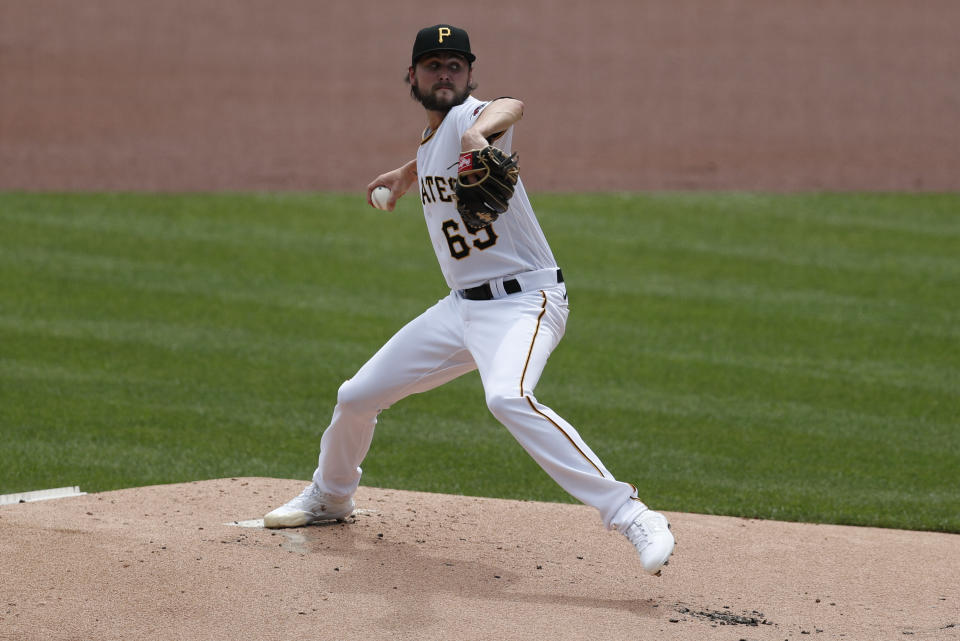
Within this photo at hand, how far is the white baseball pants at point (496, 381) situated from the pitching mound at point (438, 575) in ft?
1.13

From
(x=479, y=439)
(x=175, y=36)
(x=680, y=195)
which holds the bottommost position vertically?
(x=479, y=439)

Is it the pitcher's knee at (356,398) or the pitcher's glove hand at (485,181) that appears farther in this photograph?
the pitcher's knee at (356,398)

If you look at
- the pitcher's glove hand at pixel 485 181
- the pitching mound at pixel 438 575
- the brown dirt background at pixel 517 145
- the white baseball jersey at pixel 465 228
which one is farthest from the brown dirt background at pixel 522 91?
the pitcher's glove hand at pixel 485 181

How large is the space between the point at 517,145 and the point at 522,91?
Answer: 151 centimetres

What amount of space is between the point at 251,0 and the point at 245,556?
14909mm


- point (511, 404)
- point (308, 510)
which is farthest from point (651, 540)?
point (308, 510)

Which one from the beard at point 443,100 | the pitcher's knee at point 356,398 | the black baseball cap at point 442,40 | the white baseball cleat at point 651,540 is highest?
the black baseball cap at point 442,40

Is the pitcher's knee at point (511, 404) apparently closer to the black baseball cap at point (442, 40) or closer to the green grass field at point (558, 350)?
the black baseball cap at point (442, 40)

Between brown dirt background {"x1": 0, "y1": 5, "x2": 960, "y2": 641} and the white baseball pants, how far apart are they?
35 cm

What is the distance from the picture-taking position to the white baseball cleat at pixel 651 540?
3.94m

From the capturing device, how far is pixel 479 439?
6820 millimetres

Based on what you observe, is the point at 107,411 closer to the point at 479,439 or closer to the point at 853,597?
the point at 479,439

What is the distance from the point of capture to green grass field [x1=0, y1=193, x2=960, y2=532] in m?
6.27

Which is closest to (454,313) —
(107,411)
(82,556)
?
(82,556)
